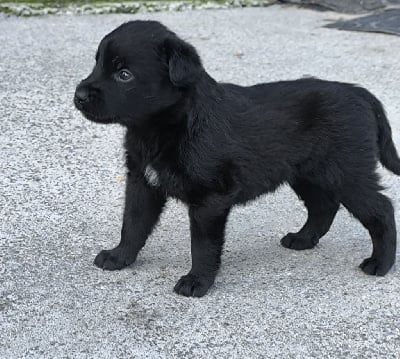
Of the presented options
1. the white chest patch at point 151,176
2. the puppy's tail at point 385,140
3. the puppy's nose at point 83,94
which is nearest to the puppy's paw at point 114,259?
the white chest patch at point 151,176

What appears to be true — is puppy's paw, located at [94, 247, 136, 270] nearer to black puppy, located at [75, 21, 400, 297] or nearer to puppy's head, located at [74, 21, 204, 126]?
black puppy, located at [75, 21, 400, 297]

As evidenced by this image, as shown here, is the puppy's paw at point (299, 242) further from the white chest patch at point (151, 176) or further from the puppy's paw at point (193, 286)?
the white chest patch at point (151, 176)

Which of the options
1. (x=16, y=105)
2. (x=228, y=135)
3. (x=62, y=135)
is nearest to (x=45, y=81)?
(x=16, y=105)

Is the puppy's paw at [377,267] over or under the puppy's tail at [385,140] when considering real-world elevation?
under

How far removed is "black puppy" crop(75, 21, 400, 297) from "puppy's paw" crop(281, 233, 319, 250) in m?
0.31

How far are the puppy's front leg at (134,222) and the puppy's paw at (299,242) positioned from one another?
851mm

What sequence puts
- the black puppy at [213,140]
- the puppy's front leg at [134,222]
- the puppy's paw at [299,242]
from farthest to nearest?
the puppy's paw at [299,242], the puppy's front leg at [134,222], the black puppy at [213,140]

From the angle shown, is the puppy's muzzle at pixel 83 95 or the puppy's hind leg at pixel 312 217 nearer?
the puppy's muzzle at pixel 83 95

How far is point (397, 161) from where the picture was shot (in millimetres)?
4227

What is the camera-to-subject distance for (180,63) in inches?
137

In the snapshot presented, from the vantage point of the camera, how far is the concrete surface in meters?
3.42

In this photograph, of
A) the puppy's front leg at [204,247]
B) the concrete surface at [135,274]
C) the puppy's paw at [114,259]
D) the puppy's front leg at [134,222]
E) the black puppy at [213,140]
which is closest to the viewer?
the concrete surface at [135,274]

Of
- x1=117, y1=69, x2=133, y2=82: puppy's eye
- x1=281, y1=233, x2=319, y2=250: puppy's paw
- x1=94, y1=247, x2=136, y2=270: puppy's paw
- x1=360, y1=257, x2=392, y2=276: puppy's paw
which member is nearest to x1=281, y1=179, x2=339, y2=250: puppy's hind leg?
x1=281, y1=233, x2=319, y2=250: puppy's paw

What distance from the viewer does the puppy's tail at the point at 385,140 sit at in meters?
4.11
